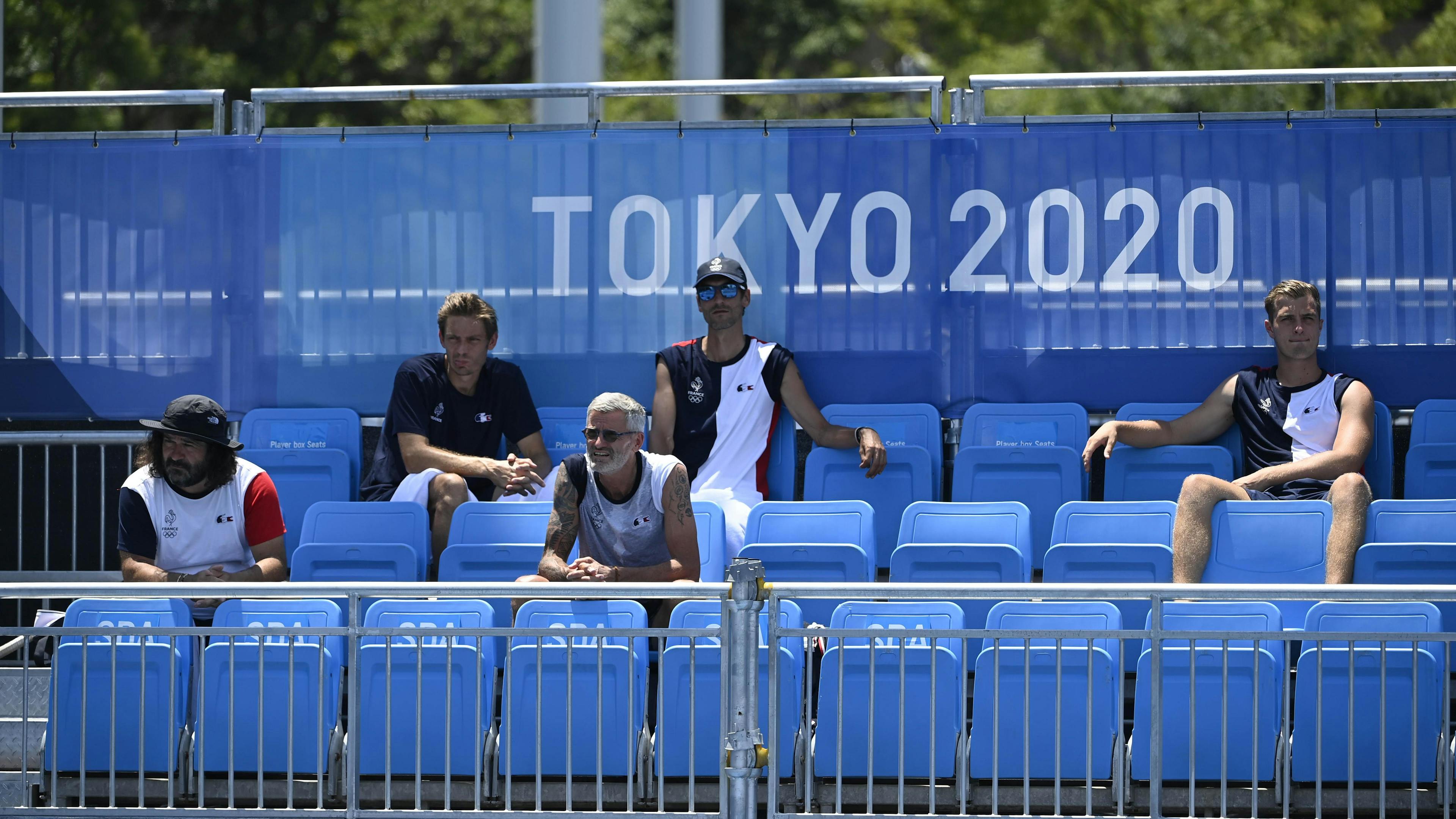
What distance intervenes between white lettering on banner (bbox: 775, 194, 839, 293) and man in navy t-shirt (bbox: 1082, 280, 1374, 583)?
61.7 inches

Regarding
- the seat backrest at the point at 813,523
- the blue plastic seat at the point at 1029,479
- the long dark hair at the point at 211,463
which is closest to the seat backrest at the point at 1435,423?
the blue plastic seat at the point at 1029,479

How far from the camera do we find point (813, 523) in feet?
19.6

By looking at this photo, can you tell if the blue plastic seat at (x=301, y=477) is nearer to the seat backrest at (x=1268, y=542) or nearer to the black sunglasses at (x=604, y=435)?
the black sunglasses at (x=604, y=435)

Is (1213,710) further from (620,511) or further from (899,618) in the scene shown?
(620,511)

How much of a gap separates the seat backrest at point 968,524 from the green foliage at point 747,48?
545 inches

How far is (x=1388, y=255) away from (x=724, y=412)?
316cm

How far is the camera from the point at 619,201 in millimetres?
7359

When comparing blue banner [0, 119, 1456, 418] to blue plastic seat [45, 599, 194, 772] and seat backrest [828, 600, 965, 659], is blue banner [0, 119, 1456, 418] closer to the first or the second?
seat backrest [828, 600, 965, 659]

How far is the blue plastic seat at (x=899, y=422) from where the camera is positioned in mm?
7047

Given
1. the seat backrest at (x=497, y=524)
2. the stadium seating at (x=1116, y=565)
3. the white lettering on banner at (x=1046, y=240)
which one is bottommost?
the stadium seating at (x=1116, y=565)

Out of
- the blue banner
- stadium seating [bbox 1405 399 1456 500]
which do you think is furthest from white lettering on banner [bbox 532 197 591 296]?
stadium seating [bbox 1405 399 1456 500]

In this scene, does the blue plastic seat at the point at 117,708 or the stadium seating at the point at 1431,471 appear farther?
the stadium seating at the point at 1431,471

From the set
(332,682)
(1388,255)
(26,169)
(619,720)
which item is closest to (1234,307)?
(1388,255)

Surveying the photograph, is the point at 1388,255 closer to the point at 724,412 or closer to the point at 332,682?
the point at 724,412
